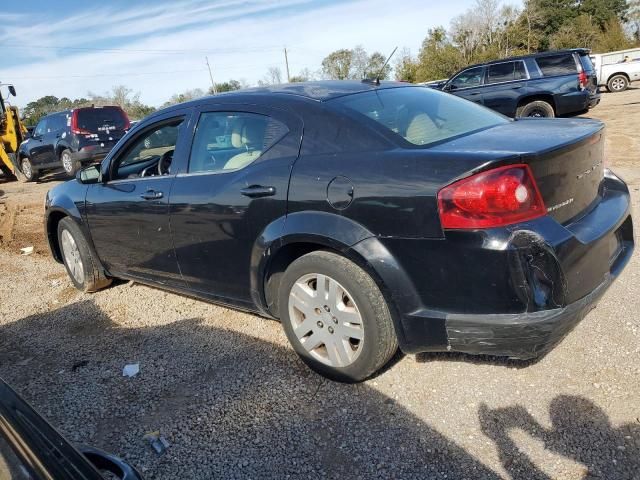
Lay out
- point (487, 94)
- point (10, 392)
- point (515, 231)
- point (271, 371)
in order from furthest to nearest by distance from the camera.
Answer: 1. point (487, 94)
2. point (271, 371)
3. point (515, 231)
4. point (10, 392)

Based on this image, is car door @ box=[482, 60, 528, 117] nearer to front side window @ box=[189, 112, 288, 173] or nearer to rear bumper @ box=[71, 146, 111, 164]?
rear bumper @ box=[71, 146, 111, 164]

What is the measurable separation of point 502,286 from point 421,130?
1064 millimetres

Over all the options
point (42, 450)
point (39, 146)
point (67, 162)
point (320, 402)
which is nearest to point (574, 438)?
point (320, 402)

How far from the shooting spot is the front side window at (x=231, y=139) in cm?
316

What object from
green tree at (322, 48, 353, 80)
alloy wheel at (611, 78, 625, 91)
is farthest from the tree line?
alloy wheel at (611, 78, 625, 91)

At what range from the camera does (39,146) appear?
45.9 ft

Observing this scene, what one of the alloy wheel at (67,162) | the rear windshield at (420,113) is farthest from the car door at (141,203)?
the alloy wheel at (67,162)

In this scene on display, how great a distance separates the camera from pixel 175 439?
2652 millimetres

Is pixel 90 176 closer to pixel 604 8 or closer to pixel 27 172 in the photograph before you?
pixel 27 172

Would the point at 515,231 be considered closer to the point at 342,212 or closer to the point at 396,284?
the point at 396,284

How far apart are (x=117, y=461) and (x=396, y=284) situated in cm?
148

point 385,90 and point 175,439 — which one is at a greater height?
point 385,90

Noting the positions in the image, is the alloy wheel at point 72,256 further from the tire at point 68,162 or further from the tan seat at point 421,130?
the tire at point 68,162

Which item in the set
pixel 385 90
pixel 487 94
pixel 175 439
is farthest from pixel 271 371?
pixel 487 94
